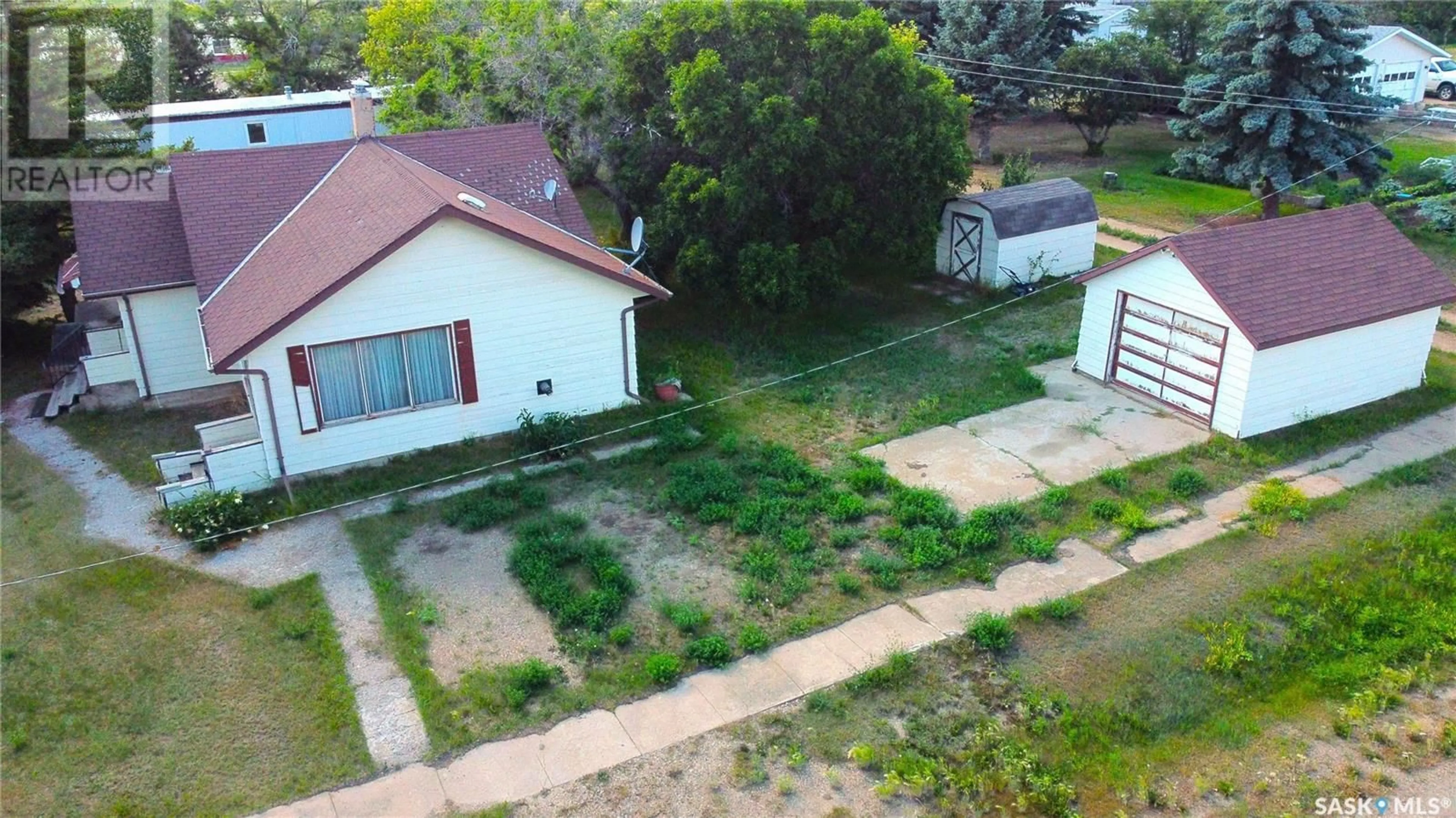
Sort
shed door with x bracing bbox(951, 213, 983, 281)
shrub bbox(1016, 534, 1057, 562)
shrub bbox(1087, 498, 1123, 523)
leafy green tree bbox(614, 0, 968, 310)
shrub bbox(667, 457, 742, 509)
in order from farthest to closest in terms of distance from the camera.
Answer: shed door with x bracing bbox(951, 213, 983, 281)
leafy green tree bbox(614, 0, 968, 310)
shrub bbox(667, 457, 742, 509)
shrub bbox(1087, 498, 1123, 523)
shrub bbox(1016, 534, 1057, 562)

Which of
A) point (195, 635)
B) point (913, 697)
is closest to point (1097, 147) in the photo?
point (913, 697)

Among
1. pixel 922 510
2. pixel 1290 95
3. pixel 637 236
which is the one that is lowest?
pixel 922 510

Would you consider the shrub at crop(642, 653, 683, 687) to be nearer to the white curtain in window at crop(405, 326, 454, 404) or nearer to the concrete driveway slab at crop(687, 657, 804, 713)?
the concrete driveway slab at crop(687, 657, 804, 713)

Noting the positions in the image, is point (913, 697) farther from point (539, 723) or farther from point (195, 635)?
point (195, 635)

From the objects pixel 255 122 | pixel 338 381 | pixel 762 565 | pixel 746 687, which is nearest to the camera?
pixel 746 687

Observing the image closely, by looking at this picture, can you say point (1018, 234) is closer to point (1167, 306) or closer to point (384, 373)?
point (1167, 306)

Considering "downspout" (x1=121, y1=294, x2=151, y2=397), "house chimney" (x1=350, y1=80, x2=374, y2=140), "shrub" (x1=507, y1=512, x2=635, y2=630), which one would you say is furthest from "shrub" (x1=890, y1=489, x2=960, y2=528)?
"downspout" (x1=121, y1=294, x2=151, y2=397)

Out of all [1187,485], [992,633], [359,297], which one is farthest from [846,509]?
[359,297]
